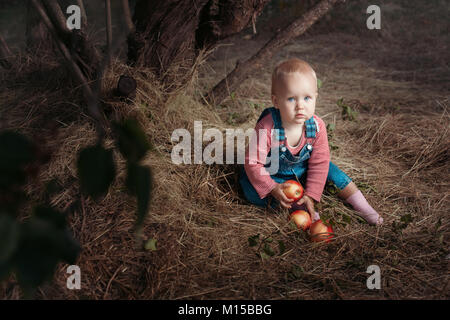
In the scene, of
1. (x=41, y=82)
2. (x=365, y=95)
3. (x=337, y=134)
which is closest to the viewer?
(x=41, y=82)

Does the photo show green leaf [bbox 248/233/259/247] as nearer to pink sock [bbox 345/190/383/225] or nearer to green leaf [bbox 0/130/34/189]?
pink sock [bbox 345/190/383/225]

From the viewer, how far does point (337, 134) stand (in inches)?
134

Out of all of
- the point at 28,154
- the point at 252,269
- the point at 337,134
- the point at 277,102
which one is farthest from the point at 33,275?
the point at 337,134

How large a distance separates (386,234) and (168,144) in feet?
5.07

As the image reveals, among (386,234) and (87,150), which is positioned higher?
(87,150)

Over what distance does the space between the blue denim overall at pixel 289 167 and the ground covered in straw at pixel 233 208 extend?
94mm

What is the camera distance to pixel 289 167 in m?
2.52

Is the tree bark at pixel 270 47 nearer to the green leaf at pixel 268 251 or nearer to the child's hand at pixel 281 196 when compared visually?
the child's hand at pixel 281 196

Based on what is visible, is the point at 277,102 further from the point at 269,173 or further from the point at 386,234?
the point at 386,234

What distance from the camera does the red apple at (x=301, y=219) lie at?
2.31 m

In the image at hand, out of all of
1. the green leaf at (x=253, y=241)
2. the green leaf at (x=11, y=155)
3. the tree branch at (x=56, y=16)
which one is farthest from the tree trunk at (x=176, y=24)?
the green leaf at (x=11, y=155)

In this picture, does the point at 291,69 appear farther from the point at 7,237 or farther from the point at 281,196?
the point at 7,237

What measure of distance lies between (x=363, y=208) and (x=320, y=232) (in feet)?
1.46

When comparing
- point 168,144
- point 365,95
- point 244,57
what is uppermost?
point 244,57
